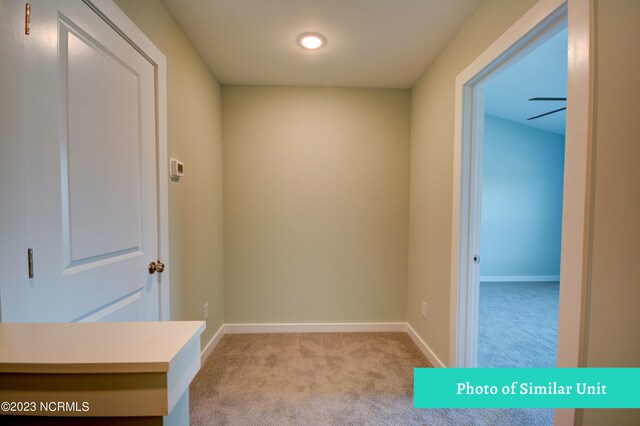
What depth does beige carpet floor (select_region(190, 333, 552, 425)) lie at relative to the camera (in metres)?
1.53

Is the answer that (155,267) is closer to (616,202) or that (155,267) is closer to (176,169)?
(176,169)

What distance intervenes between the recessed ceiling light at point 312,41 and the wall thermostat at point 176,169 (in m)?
1.20

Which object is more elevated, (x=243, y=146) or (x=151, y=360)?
(x=243, y=146)

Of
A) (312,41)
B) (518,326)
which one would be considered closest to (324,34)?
(312,41)

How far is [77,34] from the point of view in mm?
983

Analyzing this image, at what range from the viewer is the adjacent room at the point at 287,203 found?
31.0 inches

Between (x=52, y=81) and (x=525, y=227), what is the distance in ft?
19.3

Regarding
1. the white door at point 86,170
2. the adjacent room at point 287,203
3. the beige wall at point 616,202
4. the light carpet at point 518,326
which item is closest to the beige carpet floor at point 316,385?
the adjacent room at point 287,203

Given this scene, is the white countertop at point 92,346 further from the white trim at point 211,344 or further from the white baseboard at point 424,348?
the white baseboard at point 424,348

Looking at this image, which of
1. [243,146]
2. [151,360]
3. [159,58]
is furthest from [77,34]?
[243,146]

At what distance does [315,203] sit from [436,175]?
112cm

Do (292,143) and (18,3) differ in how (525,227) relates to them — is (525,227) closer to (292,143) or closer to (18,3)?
(292,143)

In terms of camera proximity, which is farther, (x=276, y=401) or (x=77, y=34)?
(x=276, y=401)

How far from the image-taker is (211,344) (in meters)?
2.26
